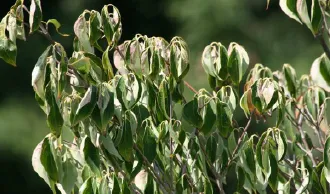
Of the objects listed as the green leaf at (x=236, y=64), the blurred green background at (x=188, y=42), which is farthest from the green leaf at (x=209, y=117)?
the blurred green background at (x=188, y=42)

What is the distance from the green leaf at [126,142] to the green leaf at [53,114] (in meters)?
0.15

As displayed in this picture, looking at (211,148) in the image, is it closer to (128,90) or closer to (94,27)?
(128,90)

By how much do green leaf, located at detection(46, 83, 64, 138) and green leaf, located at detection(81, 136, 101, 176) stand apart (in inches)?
3.9

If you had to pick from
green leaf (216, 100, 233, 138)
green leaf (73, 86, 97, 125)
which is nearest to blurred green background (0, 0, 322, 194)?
green leaf (216, 100, 233, 138)

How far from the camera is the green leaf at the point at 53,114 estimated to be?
5.30 ft

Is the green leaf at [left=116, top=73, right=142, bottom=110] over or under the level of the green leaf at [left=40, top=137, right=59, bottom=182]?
over

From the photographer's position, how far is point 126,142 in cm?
173

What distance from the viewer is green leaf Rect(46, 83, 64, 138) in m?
1.62

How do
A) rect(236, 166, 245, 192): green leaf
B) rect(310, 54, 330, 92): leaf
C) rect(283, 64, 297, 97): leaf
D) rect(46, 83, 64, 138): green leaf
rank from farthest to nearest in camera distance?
rect(283, 64, 297, 97): leaf < rect(310, 54, 330, 92): leaf < rect(236, 166, 245, 192): green leaf < rect(46, 83, 64, 138): green leaf

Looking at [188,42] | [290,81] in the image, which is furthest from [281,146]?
[188,42]

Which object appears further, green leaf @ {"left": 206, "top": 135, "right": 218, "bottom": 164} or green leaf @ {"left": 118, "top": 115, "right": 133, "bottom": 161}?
green leaf @ {"left": 206, "top": 135, "right": 218, "bottom": 164}

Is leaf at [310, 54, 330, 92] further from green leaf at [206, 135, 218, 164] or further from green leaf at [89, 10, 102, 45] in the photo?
green leaf at [89, 10, 102, 45]

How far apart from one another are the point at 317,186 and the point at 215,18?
315cm

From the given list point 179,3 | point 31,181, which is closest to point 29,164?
point 31,181
